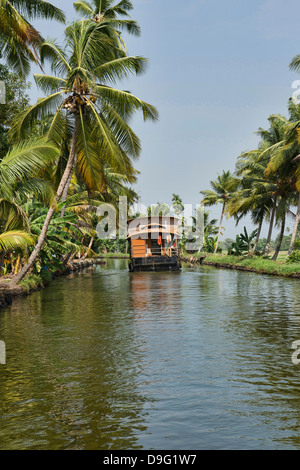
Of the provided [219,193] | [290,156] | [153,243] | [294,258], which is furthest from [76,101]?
[219,193]

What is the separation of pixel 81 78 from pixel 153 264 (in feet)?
59.9

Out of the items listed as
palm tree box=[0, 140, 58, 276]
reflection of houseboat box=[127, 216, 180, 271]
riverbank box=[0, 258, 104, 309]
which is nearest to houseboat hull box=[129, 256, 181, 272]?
reflection of houseboat box=[127, 216, 180, 271]

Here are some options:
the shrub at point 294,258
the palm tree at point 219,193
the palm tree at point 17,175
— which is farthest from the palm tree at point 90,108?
the palm tree at point 219,193

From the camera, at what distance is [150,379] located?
25.9ft

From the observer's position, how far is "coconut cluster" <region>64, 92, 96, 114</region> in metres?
19.4

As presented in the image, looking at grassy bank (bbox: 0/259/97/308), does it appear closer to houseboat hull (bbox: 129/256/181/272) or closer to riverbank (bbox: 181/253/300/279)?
houseboat hull (bbox: 129/256/181/272)

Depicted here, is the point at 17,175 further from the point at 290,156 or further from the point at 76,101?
the point at 290,156

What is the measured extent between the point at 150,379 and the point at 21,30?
11156mm

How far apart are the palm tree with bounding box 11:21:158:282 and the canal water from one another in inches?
244

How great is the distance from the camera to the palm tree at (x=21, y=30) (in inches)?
563

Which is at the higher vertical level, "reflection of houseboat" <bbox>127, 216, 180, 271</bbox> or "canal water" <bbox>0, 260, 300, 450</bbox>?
"reflection of houseboat" <bbox>127, 216, 180, 271</bbox>

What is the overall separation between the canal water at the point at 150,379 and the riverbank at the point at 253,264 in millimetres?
13598

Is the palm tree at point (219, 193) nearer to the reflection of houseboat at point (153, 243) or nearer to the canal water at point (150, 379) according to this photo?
the reflection of houseboat at point (153, 243)
